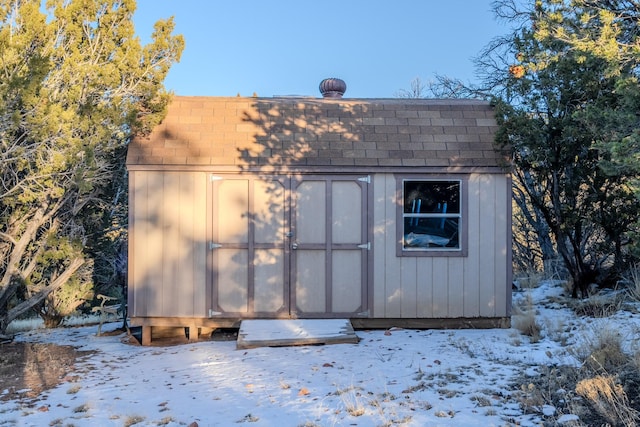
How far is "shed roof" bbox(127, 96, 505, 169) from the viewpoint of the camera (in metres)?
7.82

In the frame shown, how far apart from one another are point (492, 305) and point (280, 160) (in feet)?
12.0

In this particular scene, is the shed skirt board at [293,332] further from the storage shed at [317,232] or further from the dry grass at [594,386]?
the dry grass at [594,386]

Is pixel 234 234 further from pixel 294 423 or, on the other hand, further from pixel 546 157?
pixel 546 157

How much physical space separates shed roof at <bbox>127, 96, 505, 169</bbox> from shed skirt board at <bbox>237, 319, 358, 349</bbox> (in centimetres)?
216

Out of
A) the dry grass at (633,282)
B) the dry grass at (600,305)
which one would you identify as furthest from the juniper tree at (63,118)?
the dry grass at (633,282)

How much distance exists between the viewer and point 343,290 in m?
7.86

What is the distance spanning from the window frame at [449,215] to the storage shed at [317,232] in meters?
0.01

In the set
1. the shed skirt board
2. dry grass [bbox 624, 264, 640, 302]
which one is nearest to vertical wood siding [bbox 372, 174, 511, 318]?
the shed skirt board

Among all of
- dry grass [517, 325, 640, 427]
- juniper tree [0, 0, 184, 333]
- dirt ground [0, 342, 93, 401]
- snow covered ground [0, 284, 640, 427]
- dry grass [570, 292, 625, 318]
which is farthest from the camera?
dry grass [570, 292, 625, 318]

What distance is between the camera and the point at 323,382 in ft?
17.2

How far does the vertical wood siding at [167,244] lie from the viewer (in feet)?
25.4

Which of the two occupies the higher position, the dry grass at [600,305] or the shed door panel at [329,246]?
the shed door panel at [329,246]

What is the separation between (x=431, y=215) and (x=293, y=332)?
2.56 metres

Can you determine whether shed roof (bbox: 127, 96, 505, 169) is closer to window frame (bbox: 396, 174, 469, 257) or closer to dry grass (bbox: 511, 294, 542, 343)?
window frame (bbox: 396, 174, 469, 257)
